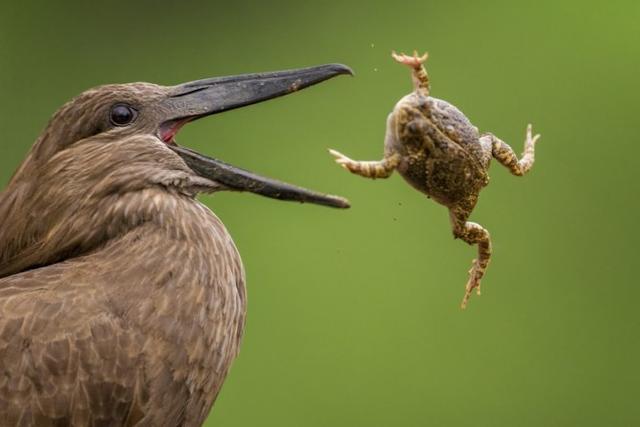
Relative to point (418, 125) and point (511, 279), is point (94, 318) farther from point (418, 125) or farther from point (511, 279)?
point (511, 279)

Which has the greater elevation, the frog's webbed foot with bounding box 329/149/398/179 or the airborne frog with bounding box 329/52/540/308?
the airborne frog with bounding box 329/52/540/308

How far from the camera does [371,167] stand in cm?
273

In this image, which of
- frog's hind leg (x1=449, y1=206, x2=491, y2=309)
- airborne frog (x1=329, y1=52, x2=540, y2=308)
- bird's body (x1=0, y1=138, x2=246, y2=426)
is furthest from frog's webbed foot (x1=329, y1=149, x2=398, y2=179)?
bird's body (x1=0, y1=138, x2=246, y2=426)

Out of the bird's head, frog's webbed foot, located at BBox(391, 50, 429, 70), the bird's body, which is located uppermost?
frog's webbed foot, located at BBox(391, 50, 429, 70)

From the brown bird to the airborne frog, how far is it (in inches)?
4.6

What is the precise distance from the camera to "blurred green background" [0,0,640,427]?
4.30 m

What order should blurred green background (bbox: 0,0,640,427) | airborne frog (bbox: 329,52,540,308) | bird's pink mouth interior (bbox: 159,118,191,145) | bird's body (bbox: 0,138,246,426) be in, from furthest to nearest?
blurred green background (bbox: 0,0,640,427) → bird's pink mouth interior (bbox: 159,118,191,145) → airborne frog (bbox: 329,52,540,308) → bird's body (bbox: 0,138,246,426)

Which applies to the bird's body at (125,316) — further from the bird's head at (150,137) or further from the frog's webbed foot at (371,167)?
the frog's webbed foot at (371,167)

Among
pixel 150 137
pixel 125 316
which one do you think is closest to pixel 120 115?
pixel 150 137

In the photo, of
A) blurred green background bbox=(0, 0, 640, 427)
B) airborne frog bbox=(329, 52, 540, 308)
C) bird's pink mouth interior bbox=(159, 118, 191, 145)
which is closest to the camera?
airborne frog bbox=(329, 52, 540, 308)

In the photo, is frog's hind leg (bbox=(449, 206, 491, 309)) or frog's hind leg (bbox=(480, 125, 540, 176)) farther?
frog's hind leg (bbox=(480, 125, 540, 176))

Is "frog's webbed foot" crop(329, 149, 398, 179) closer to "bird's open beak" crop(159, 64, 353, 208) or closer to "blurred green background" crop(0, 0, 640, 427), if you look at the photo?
"bird's open beak" crop(159, 64, 353, 208)

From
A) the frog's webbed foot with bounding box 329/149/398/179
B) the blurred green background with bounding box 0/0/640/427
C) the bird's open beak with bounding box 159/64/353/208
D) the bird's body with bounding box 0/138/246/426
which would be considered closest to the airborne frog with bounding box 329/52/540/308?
the frog's webbed foot with bounding box 329/149/398/179

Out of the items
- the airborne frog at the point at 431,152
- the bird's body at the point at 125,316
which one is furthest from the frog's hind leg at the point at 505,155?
the bird's body at the point at 125,316
